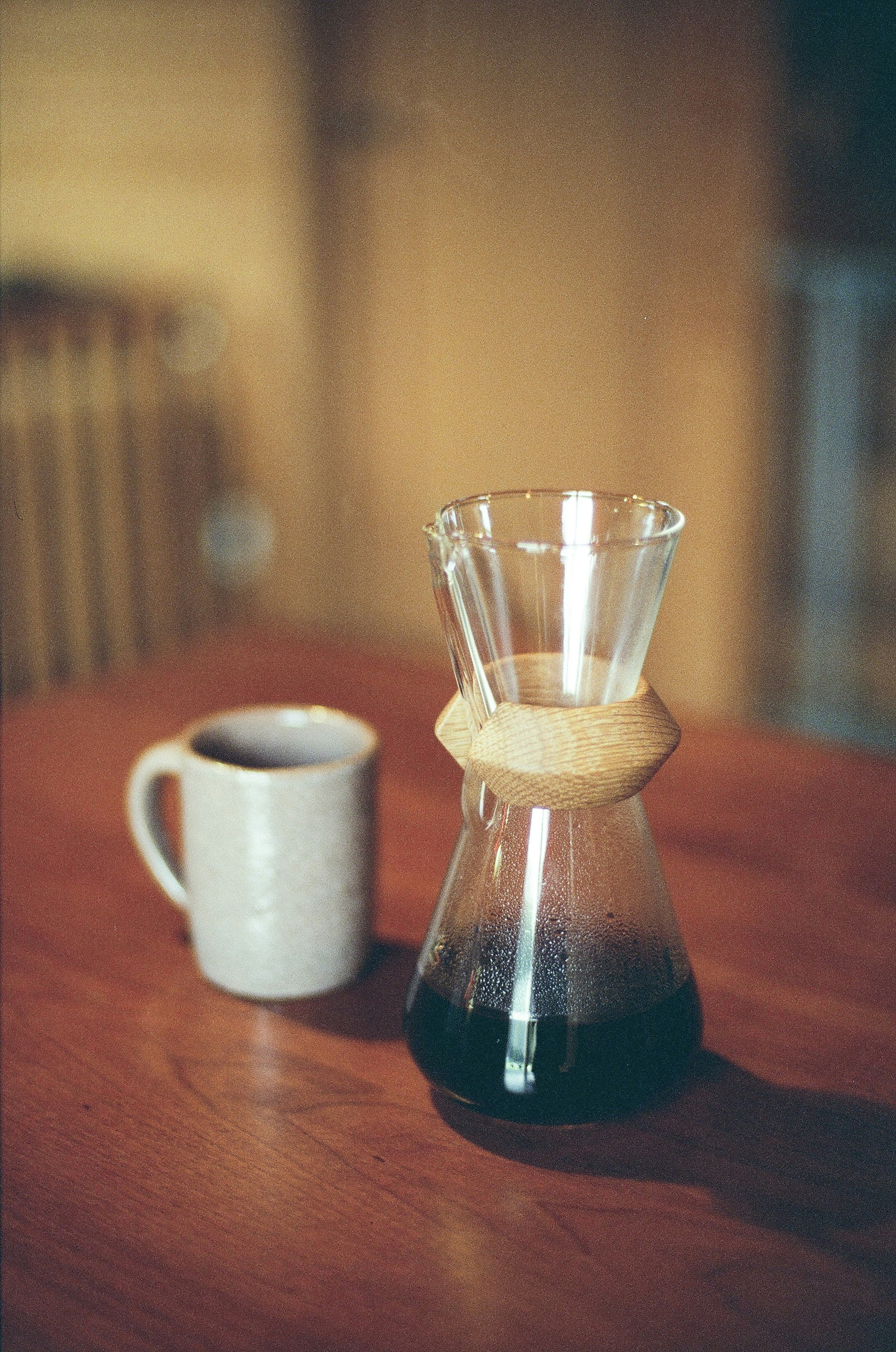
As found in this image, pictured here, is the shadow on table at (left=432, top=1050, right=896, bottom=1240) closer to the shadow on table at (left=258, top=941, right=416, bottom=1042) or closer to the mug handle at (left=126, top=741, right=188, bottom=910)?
the shadow on table at (left=258, top=941, right=416, bottom=1042)

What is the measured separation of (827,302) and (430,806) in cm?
191

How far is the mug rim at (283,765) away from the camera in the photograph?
46cm

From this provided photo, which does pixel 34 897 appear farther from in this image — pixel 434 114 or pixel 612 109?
pixel 434 114

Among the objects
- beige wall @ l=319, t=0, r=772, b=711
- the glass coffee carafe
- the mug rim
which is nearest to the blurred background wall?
beige wall @ l=319, t=0, r=772, b=711

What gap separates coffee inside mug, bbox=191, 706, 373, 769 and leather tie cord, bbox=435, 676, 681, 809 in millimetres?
150

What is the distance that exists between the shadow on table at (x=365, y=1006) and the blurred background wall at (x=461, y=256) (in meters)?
1.54

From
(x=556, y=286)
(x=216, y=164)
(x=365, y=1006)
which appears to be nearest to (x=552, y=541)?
(x=365, y=1006)

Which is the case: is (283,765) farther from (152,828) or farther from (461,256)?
(461,256)

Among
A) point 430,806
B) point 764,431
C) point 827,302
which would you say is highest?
point 827,302

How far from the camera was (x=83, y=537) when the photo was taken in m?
2.20

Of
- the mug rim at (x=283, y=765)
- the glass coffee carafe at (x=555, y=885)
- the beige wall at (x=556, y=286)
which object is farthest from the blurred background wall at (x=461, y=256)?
the glass coffee carafe at (x=555, y=885)

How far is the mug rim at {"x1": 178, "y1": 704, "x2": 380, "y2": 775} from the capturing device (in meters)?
0.46

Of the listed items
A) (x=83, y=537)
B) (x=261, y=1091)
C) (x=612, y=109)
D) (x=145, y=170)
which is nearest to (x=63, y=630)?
(x=83, y=537)

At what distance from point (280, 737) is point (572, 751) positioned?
0.65 ft
